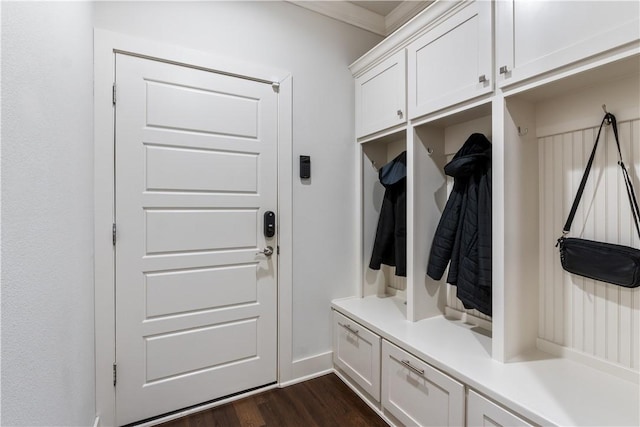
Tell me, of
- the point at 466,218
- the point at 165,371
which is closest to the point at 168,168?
the point at 165,371

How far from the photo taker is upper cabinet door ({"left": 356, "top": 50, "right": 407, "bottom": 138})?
1876 mm

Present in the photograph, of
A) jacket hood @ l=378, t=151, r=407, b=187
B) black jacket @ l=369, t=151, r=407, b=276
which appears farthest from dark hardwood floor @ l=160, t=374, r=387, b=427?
jacket hood @ l=378, t=151, r=407, b=187

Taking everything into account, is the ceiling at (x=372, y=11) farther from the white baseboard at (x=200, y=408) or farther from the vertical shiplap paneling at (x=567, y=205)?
the white baseboard at (x=200, y=408)

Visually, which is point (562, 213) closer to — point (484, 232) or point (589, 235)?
point (589, 235)

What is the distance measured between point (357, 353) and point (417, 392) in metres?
0.53

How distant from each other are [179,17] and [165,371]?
6.94 ft

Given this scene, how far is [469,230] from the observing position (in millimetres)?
1562

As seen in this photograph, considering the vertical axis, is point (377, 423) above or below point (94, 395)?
below

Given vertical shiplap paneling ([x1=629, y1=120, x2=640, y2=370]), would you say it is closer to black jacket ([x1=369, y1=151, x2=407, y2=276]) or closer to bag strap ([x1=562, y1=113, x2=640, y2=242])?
bag strap ([x1=562, y1=113, x2=640, y2=242])

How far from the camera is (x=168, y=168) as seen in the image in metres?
1.70

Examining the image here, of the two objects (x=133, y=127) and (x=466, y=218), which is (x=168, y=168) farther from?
(x=466, y=218)

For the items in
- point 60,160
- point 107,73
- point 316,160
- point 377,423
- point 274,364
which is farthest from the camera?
point 316,160

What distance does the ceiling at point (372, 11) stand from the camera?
7.08 feet

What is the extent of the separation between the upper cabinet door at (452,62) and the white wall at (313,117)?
65 centimetres
